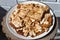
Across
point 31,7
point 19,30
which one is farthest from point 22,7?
point 19,30

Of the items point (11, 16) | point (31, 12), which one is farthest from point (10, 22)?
point (31, 12)

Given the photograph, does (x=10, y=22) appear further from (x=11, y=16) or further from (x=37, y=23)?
(x=37, y=23)

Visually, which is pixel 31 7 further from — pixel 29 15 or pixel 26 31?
pixel 26 31

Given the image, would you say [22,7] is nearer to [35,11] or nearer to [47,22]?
[35,11]

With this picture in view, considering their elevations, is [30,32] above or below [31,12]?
below

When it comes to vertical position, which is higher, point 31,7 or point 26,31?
point 31,7
